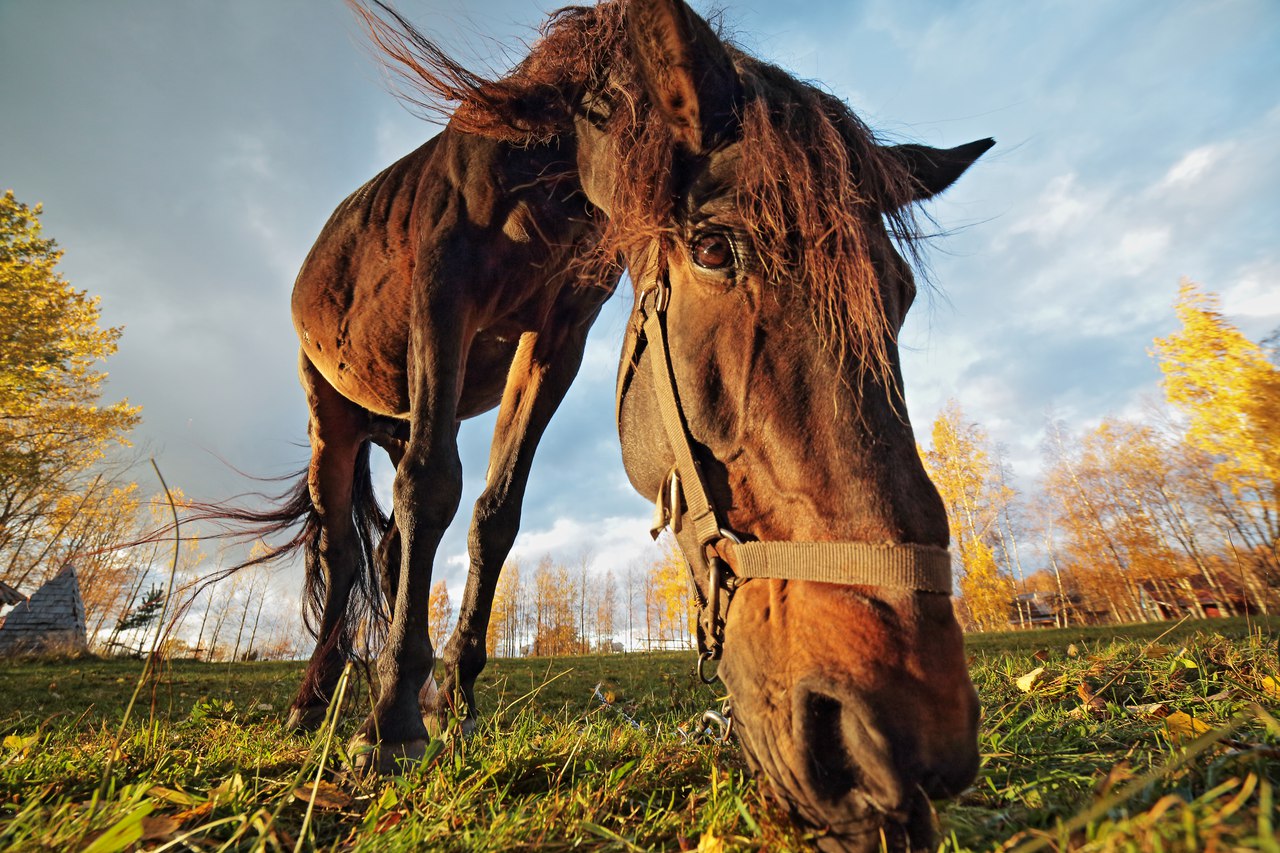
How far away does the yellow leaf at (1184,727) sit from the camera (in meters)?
1.70

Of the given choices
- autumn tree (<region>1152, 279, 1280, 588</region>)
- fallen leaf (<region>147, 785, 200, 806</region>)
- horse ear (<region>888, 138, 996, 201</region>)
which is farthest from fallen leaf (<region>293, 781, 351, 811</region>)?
autumn tree (<region>1152, 279, 1280, 588</region>)

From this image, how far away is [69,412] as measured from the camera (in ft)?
56.9

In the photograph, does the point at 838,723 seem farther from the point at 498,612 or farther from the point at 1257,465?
the point at 498,612

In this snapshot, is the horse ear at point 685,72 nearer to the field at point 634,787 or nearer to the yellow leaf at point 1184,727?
the field at point 634,787

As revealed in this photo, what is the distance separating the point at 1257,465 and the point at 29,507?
32.4 m

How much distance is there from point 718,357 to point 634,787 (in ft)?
3.93

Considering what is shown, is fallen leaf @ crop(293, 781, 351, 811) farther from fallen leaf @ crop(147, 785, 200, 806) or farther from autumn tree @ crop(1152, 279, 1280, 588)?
autumn tree @ crop(1152, 279, 1280, 588)

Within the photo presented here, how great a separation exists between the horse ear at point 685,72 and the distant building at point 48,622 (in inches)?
878

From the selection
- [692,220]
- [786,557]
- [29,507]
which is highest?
[29,507]

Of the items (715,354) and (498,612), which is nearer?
(715,354)

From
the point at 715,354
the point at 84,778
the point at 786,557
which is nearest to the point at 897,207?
the point at 715,354

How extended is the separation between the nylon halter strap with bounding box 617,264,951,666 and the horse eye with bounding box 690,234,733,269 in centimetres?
18

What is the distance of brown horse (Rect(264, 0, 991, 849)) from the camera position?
1191mm

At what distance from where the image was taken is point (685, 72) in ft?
6.17
